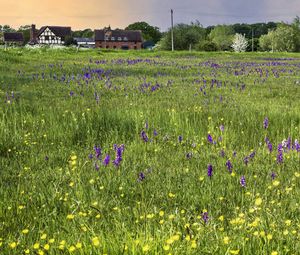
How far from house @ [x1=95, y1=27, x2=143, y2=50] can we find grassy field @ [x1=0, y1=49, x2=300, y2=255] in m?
157

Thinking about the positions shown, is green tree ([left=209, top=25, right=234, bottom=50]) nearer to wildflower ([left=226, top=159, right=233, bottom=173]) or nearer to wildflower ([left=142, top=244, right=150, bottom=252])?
wildflower ([left=226, top=159, right=233, bottom=173])

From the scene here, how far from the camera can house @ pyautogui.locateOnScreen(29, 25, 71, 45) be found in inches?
6166

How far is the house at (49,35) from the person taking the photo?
15662cm

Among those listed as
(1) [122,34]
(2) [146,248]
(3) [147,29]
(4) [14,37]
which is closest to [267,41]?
(1) [122,34]

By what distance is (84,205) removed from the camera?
3.46m

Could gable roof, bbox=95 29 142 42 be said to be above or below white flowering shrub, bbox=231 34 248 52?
above

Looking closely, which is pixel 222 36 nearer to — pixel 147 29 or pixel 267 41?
pixel 267 41

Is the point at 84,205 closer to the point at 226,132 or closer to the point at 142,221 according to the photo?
the point at 142,221

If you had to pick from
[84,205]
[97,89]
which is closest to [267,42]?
[97,89]

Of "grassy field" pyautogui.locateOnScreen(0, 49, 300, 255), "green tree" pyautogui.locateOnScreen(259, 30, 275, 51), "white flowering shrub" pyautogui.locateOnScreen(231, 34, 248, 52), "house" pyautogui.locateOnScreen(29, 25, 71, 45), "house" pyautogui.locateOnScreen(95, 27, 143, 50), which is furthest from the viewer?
"house" pyautogui.locateOnScreen(95, 27, 143, 50)

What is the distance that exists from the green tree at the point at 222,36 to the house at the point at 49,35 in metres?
59.8

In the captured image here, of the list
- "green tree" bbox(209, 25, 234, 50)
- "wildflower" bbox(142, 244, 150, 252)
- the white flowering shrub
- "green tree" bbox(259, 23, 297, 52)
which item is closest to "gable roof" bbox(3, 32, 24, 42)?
"green tree" bbox(209, 25, 234, 50)

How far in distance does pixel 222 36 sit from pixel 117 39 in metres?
45.5

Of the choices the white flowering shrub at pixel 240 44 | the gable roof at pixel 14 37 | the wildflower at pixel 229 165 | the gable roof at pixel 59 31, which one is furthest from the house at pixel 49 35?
the wildflower at pixel 229 165
